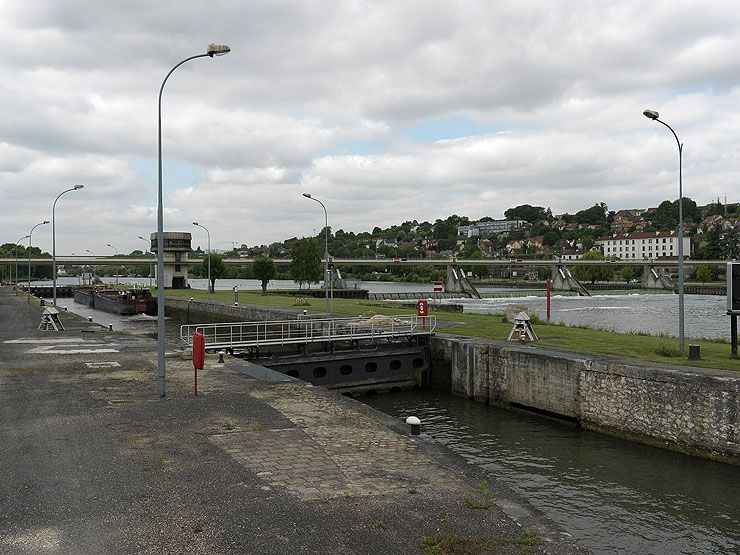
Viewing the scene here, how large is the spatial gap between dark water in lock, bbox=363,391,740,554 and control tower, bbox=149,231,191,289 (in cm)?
9102

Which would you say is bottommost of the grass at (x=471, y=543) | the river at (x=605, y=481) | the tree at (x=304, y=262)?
the river at (x=605, y=481)

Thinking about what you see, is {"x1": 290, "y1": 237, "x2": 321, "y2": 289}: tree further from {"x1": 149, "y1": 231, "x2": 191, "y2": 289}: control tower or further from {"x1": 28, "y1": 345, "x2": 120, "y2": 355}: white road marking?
{"x1": 28, "y1": 345, "x2": 120, "y2": 355}: white road marking

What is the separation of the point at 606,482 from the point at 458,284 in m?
108

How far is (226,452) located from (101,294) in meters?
82.6

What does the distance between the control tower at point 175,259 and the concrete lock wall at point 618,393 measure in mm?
87944

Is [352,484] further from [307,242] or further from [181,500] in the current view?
[307,242]

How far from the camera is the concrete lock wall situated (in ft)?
53.1

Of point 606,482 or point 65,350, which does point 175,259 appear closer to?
point 65,350

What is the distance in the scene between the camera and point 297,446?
37.4 ft

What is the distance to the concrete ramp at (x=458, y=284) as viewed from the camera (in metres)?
116

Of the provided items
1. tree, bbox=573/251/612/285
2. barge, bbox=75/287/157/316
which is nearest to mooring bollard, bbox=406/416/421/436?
barge, bbox=75/287/157/316

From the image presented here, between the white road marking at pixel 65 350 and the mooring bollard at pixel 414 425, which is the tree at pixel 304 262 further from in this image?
the mooring bollard at pixel 414 425

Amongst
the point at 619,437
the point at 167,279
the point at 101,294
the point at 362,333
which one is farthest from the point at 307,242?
the point at 619,437

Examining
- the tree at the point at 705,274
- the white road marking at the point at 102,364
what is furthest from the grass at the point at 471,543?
the tree at the point at 705,274
